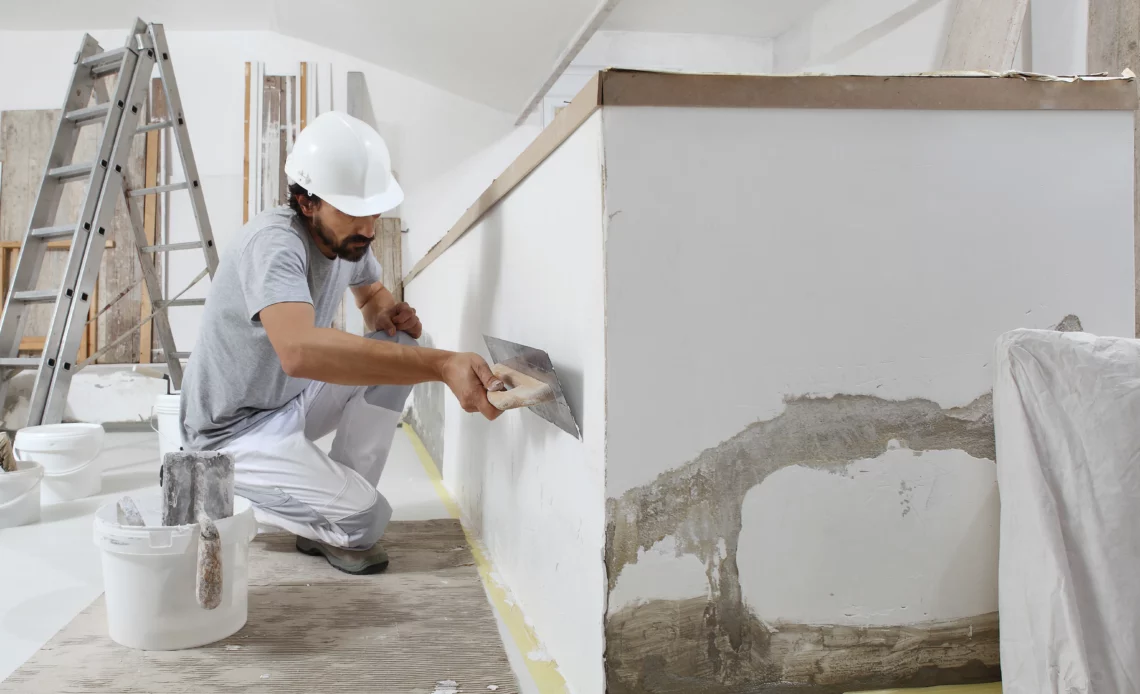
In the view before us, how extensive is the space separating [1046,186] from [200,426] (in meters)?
2.12

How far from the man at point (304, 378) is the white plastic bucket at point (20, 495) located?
77 centimetres

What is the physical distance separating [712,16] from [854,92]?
16.5 ft

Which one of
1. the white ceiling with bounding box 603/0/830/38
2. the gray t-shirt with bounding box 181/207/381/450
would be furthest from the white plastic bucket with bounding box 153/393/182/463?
the white ceiling with bounding box 603/0/830/38

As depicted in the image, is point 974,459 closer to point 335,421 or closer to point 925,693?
point 925,693

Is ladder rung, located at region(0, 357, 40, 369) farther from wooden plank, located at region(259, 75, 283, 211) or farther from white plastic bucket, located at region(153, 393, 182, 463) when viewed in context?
wooden plank, located at region(259, 75, 283, 211)

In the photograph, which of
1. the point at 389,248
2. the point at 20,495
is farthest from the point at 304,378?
the point at 389,248

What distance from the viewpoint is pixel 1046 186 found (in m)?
1.18

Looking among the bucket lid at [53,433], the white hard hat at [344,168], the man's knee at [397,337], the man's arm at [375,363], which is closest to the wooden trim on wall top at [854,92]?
the man's arm at [375,363]

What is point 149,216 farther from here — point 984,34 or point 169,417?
point 984,34

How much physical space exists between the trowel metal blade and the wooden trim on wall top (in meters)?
0.38

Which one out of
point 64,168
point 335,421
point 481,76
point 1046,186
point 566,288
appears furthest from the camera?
point 481,76

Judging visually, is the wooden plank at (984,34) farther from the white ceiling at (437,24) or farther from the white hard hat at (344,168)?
the white hard hat at (344,168)

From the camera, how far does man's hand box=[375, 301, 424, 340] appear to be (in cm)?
246

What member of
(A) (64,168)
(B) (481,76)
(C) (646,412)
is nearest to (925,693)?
(C) (646,412)
